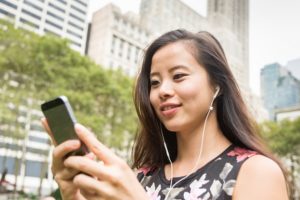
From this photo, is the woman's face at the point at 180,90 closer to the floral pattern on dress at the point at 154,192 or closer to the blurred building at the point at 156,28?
the floral pattern on dress at the point at 154,192

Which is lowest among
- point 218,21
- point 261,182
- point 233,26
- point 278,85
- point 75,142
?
point 261,182

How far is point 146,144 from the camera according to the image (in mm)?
1687

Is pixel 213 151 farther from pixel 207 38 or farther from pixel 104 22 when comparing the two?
pixel 104 22

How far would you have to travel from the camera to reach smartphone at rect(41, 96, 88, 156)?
Result: 34.7 inches

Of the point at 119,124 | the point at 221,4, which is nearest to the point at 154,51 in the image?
the point at 119,124

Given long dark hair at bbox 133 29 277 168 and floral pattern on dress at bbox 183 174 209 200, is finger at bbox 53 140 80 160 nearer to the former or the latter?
floral pattern on dress at bbox 183 174 209 200

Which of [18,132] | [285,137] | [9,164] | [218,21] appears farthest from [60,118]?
[218,21]

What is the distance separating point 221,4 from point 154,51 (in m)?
52.9

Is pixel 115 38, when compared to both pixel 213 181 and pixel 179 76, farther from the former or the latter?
pixel 213 181

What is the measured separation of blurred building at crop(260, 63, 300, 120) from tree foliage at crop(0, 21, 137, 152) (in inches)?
542

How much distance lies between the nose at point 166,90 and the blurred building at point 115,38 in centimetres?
2222

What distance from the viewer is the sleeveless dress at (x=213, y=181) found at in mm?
1155

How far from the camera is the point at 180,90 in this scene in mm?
1286

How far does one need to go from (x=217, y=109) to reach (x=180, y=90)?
26cm
